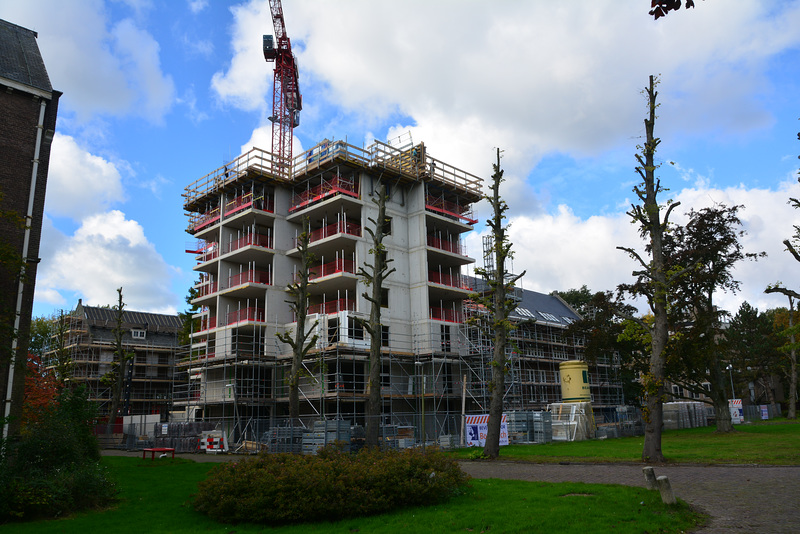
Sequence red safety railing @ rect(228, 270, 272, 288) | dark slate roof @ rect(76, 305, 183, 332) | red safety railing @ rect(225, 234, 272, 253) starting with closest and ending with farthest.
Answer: red safety railing @ rect(228, 270, 272, 288) < red safety railing @ rect(225, 234, 272, 253) < dark slate roof @ rect(76, 305, 183, 332)

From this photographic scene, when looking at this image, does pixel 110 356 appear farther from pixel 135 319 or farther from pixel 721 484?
pixel 721 484

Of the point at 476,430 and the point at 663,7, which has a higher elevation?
the point at 663,7

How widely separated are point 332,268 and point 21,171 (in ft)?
75.3

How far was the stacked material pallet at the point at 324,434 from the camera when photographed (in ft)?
84.7

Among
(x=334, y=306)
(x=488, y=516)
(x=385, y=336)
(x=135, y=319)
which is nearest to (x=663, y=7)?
(x=488, y=516)

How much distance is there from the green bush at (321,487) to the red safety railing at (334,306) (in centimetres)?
2582

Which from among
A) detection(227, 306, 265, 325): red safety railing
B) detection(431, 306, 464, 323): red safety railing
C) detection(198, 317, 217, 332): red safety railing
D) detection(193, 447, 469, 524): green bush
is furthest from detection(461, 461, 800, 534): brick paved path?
detection(198, 317, 217, 332): red safety railing

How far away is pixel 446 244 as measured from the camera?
45.8 meters

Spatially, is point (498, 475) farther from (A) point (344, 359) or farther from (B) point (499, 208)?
(A) point (344, 359)

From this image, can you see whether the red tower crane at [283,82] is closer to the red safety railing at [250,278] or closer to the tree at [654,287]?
the red safety railing at [250,278]

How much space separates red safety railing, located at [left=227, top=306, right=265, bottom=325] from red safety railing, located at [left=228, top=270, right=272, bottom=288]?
197 cm

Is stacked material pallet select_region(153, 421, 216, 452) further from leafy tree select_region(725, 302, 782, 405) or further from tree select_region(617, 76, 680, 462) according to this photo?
leafy tree select_region(725, 302, 782, 405)

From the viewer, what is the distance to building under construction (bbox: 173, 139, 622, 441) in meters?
39.0

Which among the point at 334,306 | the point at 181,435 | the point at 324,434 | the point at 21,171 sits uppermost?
the point at 21,171
